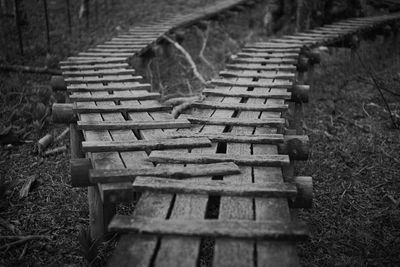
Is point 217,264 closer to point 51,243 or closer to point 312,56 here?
point 51,243

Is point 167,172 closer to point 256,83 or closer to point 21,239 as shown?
point 21,239

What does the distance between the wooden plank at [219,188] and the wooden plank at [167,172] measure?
0.38 ft

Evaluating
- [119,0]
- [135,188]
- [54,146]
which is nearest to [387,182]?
[135,188]

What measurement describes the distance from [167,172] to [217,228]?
0.71 m

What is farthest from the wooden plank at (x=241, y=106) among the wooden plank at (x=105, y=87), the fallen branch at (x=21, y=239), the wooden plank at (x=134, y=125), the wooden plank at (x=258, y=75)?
the fallen branch at (x=21, y=239)

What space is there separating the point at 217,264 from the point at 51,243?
2.02 meters

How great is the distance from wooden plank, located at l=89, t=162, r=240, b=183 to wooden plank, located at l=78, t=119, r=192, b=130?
33.4 inches

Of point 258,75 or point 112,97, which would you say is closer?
point 112,97

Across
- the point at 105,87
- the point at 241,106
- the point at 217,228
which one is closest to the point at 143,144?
the point at 217,228

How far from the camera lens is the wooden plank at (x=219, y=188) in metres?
2.53

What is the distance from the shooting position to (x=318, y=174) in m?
4.66

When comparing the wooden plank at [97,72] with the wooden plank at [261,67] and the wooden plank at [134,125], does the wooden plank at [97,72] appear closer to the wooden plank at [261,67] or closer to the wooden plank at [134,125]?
the wooden plank at [261,67]

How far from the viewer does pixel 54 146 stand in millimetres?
5273

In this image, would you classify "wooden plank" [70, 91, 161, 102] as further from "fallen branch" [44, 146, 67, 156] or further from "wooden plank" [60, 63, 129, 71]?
"wooden plank" [60, 63, 129, 71]
